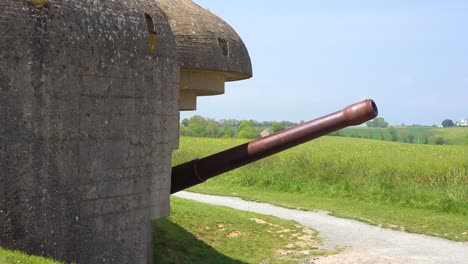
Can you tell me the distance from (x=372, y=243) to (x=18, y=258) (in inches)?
309

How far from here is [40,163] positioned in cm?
545

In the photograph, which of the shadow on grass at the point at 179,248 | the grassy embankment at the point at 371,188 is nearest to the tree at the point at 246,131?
the grassy embankment at the point at 371,188

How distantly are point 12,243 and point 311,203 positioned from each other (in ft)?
38.2

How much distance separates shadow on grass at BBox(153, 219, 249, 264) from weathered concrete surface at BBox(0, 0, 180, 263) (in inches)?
143

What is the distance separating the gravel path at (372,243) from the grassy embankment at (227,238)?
0.42 meters

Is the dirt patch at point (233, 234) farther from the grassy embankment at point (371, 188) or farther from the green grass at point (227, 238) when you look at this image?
the grassy embankment at point (371, 188)

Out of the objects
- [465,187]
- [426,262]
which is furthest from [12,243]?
[465,187]

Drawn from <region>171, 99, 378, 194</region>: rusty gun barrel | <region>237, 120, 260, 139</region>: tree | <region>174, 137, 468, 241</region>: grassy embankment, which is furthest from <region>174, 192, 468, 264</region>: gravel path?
<region>237, 120, 260, 139</region>: tree

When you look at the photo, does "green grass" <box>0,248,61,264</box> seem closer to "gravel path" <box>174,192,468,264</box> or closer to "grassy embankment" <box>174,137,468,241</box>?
"gravel path" <box>174,192,468,264</box>

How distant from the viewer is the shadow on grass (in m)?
10.2

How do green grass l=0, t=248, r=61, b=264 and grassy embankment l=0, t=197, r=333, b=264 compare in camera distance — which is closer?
green grass l=0, t=248, r=61, b=264

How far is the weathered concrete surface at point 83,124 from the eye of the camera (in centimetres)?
534

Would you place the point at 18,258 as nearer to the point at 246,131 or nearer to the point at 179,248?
the point at 179,248

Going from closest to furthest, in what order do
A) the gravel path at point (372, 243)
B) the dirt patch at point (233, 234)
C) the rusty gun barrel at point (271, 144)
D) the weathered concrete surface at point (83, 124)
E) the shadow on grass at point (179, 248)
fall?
1. the weathered concrete surface at point (83, 124)
2. the rusty gun barrel at point (271, 144)
3. the shadow on grass at point (179, 248)
4. the gravel path at point (372, 243)
5. the dirt patch at point (233, 234)
